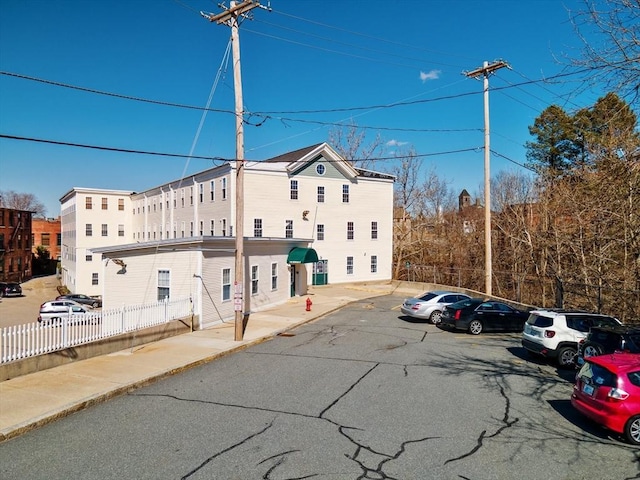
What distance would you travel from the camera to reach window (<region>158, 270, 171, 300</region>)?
20.5 metres

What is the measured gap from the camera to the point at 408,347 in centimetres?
1606

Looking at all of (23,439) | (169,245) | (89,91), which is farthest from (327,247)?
(23,439)

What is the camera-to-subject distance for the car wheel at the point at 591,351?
1200 centimetres

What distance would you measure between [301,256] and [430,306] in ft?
32.9

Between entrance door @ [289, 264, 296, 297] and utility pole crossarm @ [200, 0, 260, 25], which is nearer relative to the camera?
utility pole crossarm @ [200, 0, 260, 25]

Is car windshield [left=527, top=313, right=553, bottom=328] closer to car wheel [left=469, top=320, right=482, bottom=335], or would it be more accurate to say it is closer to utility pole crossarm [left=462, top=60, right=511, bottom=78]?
car wheel [left=469, top=320, right=482, bottom=335]

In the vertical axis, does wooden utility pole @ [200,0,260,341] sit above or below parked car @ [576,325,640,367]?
above

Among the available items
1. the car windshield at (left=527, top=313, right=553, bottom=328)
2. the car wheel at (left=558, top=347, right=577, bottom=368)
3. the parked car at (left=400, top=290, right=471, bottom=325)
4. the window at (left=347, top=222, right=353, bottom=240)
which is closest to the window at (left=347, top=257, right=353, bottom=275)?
the window at (left=347, top=222, right=353, bottom=240)

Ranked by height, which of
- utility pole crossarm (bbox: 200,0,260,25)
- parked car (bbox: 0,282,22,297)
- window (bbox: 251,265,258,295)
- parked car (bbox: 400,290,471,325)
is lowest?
parked car (bbox: 0,282,22,297)

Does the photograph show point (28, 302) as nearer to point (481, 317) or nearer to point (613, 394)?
point (481, 317)

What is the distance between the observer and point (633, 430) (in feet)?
25.7

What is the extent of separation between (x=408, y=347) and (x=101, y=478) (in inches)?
448

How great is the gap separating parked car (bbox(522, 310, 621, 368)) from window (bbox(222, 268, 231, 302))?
12784 mm

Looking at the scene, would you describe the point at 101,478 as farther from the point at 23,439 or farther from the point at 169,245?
the point at 169,245
